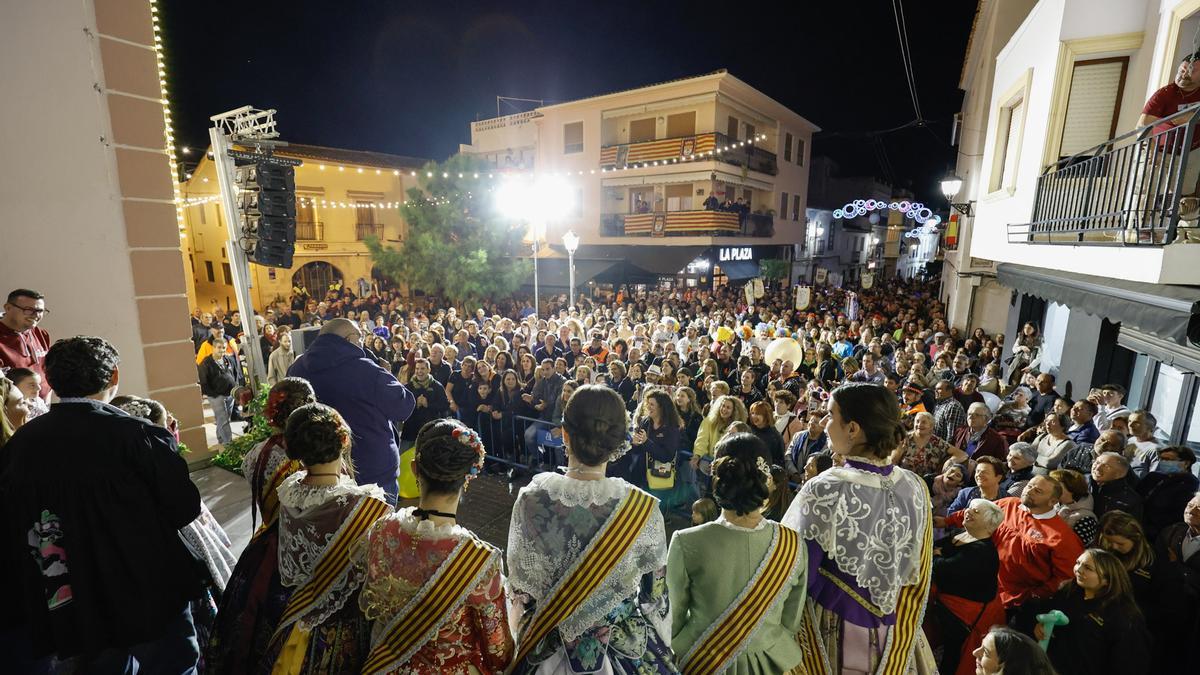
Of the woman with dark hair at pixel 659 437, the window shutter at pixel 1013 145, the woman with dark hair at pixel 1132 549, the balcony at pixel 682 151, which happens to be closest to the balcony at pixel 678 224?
the balcony at pixel 682 151

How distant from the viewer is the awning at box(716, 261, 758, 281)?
77.6ft

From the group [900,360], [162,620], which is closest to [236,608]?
[162,620]

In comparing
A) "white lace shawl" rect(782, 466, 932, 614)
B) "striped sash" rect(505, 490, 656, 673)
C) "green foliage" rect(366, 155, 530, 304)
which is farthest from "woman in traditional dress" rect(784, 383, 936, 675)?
"green foliage" rect(366, 155, 530, 304)

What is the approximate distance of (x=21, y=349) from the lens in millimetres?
4348

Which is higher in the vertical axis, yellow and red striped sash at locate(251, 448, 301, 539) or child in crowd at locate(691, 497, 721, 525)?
yellow and red striped sash at locate(251, 448, 301, 539)

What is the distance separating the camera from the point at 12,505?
2285mm

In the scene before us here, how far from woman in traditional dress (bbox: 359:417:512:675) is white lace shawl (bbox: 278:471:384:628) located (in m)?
0.28

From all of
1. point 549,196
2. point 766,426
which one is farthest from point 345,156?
point 766,426

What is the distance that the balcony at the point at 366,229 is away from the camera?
2561 centimetres

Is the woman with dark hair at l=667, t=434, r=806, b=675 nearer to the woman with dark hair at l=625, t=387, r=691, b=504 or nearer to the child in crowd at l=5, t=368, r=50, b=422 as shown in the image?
the woman with dark hair at l=625, t=387, r=691, b=504

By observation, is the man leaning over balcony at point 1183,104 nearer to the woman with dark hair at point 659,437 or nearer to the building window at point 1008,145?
the building window at point 1008,145

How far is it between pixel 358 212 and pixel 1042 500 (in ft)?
89.4

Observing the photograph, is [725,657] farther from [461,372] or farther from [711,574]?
[461,372]

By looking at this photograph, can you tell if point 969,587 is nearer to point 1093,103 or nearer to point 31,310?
point 31,310
